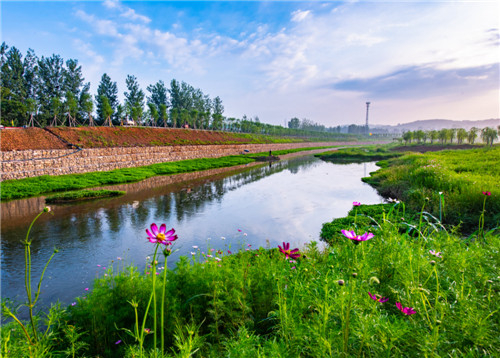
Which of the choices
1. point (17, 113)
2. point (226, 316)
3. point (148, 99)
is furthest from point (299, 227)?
point (148, 99)

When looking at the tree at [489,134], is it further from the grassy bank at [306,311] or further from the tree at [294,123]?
the tree at [294,123]

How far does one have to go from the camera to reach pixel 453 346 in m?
1.88

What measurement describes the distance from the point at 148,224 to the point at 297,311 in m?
9.55

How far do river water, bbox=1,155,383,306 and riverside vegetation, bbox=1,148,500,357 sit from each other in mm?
1032

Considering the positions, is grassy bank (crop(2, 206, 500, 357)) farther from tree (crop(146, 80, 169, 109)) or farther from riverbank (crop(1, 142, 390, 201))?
tree (crop(146, 80, 169, 109))

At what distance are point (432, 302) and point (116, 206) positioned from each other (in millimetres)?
14284

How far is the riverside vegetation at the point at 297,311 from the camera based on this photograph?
1892 mm

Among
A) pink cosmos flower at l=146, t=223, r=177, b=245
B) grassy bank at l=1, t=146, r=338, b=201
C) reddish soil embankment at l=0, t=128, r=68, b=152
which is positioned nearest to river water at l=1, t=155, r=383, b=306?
grassy bank at l=1, t=146, r=338, b=201

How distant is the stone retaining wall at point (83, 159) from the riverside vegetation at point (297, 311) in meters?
20.3

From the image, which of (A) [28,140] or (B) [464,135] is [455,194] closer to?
(A) [28,140]

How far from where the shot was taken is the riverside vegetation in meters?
1.89

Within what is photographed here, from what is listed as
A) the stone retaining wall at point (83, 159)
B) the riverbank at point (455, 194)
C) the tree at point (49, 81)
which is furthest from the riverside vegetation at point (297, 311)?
the tree at point (49, 81)

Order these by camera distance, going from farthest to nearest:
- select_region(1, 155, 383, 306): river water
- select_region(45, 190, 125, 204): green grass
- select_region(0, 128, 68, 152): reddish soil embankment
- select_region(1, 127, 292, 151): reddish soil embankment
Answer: select_region(1, 127, 292, 151): reddish soil embankment → select_region(0, 128, 68, 152): reddish soil embankment → select_region(45, 190, 125, 204): green grass → select_region(1, 155, 383, 306): river water

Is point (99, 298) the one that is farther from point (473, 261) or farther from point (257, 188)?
point (257, 188)
